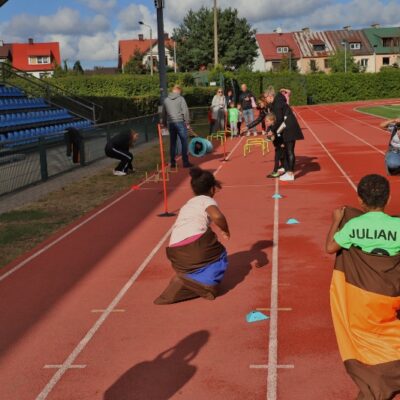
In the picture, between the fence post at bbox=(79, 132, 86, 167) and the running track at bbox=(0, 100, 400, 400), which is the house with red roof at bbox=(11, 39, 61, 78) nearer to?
the fence post at bbox=(79, 132, 86, 167)

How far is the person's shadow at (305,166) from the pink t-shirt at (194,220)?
7.41 metres

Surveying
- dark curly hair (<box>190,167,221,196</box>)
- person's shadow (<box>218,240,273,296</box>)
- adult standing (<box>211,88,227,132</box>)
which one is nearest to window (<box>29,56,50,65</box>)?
adult standing (<box>211,88,227,132</box>)

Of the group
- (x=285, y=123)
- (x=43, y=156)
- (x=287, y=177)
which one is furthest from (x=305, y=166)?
(x=43, y=156)

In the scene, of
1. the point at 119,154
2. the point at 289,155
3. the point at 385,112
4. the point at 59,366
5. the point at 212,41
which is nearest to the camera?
the point at 59,366

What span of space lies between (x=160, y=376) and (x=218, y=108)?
1854 centimetres

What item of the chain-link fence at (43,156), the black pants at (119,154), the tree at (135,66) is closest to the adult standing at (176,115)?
the black pants at (119,154)

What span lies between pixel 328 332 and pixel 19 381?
260 centimetres

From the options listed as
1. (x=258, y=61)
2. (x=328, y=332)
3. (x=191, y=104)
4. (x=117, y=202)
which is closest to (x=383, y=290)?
(x=328, y=332)

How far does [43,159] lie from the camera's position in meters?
14.0

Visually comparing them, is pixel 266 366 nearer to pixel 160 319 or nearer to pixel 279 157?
pixel 160 319

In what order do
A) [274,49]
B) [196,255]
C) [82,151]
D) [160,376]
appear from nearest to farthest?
[160,376] → [196,255] → [82,151] → [274,49]

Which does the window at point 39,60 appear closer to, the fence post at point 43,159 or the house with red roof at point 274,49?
the house with red roof at point 274,49

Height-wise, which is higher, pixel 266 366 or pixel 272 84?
pixel 272 84

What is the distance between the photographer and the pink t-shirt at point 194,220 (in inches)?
225
